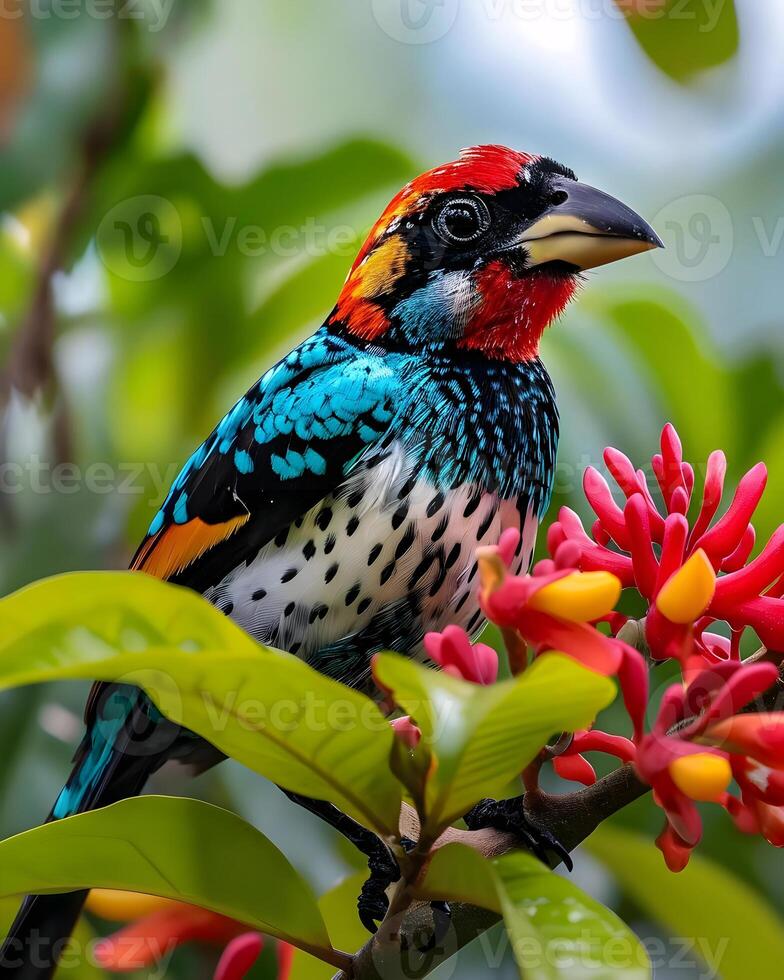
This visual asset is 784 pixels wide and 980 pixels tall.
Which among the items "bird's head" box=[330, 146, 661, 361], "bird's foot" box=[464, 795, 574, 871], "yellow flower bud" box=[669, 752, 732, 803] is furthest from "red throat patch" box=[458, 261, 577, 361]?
"yellow flower bud" box=[669, 752, 732, 803]

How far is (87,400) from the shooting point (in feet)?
7.69

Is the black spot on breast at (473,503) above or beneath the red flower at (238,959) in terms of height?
above

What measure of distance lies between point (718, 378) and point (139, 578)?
1.49 metres

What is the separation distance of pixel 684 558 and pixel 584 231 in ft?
2.07

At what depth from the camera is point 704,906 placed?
156 cm

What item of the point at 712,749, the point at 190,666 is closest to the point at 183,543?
the point at 190,666

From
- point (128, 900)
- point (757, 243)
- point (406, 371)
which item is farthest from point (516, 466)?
point (757, 243)

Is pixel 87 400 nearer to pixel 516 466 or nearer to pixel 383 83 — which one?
pixel 516 466

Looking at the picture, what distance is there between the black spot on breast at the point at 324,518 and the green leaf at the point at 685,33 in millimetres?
1291

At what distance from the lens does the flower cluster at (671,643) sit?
81 centimetres

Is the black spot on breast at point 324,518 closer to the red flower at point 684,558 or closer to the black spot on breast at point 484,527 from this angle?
the black spot on breast at point 484,527

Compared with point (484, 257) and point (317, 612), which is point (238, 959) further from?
point (484, 257)
